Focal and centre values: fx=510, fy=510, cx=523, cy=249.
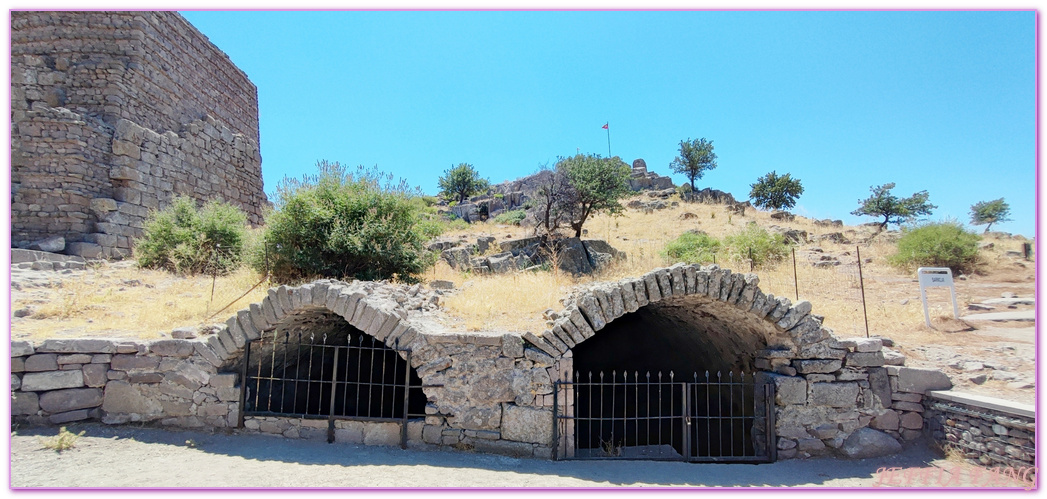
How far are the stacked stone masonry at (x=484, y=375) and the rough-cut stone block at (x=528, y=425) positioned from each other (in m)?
0.01

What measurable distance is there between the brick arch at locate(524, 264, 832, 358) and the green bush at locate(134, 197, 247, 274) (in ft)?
31.3

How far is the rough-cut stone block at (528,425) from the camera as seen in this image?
6.35 m

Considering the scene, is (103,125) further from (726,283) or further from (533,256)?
(726,283)

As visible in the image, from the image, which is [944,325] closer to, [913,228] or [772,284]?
[772,284]

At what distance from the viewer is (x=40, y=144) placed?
12641 millimetres

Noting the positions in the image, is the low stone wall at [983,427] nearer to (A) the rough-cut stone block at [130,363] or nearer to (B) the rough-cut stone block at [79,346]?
(A) the rough-cut stone block at [130,363]

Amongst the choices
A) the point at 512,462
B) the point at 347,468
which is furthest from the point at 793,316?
the point at 347,468

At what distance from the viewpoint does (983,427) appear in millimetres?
5785

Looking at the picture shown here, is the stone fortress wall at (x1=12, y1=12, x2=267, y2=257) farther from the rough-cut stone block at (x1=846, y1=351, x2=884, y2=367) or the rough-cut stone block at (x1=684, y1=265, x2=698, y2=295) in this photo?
the rough-cut stone block at (x1=846, y1=351, x2=884, y2=367)

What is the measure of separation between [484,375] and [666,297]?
99.4 inches

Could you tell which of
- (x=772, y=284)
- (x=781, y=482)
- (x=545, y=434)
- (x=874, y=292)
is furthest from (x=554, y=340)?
(x=874, y=292)

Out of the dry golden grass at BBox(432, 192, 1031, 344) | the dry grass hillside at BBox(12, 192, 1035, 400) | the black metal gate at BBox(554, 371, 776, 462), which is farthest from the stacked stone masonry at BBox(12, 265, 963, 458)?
the dry golden grass at BBox(432, 192, 1031, 344)

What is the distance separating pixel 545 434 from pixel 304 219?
26.2 ft

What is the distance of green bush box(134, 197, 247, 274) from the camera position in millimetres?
12719
